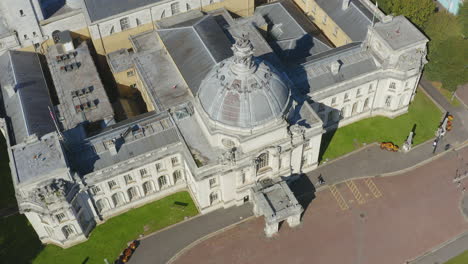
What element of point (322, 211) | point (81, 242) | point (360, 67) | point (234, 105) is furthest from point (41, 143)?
point (360, 67)

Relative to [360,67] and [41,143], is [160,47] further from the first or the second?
[360,67]

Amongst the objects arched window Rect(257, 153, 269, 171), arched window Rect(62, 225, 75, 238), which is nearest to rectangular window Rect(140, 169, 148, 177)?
arched window Rect(62, 225, 75, 238)

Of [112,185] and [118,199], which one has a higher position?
[112,185]

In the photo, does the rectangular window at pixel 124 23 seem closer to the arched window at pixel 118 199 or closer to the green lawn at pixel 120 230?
the arched window at pixel 118 199

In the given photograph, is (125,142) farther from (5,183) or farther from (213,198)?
(5,183)

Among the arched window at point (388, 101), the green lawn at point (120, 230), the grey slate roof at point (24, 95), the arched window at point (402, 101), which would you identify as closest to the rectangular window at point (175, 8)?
the grey slate roof at point (24, 95)

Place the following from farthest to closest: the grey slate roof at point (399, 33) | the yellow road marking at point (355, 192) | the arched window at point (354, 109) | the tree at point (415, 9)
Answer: the tree at point (415, 9) < the arched window at point (354, 109) < the grey slate roof at point (399, 33) < the yellow road marking at point (355, 192)

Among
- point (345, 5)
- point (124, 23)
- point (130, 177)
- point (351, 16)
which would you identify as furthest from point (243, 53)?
point (345, 5)
